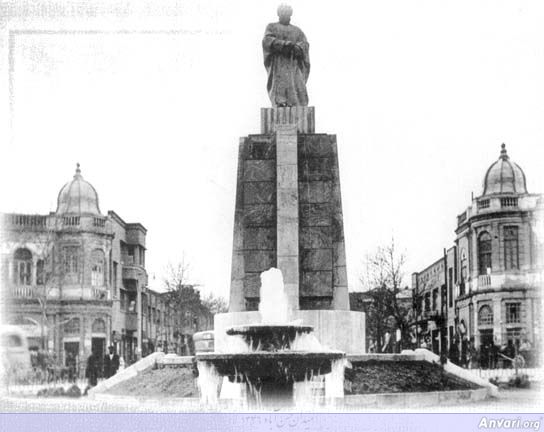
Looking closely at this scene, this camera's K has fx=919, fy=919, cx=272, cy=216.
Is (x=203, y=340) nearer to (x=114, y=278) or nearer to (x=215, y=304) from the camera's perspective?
(x=114, y=278)

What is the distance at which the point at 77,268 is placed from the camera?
50.6m

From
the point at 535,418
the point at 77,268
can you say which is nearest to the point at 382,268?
the point at 77,268

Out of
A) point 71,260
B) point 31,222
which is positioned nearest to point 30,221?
point 31,222

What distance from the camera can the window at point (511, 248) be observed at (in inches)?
1736

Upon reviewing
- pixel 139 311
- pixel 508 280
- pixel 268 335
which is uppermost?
pixel 508 280

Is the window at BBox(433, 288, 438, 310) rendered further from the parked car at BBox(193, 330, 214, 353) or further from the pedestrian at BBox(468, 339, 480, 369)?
the parked car at BBox(193, 330, 214, 353)

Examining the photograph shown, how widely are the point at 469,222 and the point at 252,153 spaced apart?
28011mm

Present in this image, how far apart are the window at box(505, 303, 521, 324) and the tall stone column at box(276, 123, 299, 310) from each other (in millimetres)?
25561

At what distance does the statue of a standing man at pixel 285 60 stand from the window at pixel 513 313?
24.9 m

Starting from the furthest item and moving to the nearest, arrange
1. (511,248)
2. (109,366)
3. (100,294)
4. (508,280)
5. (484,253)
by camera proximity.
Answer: (100,294)
(484,253)
(508,280)
(511,248)
(109,366)

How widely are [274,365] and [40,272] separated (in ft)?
98.6

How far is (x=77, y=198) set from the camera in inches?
2000

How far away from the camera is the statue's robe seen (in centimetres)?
2228

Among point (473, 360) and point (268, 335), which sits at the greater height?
point (268, 335)
